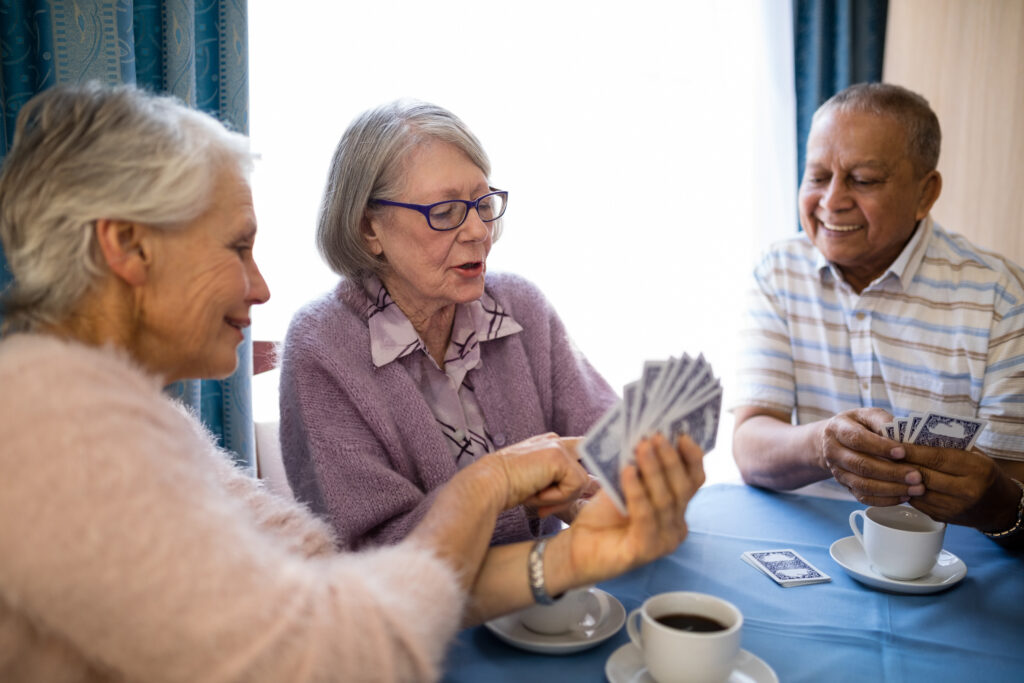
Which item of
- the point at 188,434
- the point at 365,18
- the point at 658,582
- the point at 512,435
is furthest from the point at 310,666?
the point at 365,18

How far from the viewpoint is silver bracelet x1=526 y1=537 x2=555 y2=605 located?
Answer: 1273 mm

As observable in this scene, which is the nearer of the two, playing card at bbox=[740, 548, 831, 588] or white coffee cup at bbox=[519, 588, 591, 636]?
white coffee cup at bbox=[519, 588, 591, 636]

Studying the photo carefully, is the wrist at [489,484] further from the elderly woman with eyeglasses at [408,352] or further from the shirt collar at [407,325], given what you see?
the shirt collar at [407,325]

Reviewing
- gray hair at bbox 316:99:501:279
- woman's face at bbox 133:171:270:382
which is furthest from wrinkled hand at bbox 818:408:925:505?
woman's face at bbox 133:171:270:382

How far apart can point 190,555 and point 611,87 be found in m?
3.15

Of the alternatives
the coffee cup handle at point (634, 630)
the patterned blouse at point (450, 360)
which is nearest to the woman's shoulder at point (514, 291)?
the patterned blouse at point (450, 360)

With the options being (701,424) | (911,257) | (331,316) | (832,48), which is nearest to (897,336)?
(911,257)

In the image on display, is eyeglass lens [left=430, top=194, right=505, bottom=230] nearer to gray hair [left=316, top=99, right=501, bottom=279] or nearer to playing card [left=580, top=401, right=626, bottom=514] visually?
gray hair [left=316, top=99, right=501, bottom=279]

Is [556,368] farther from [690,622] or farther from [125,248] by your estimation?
[125,248]

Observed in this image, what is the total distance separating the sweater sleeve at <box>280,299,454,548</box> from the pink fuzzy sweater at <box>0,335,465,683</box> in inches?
23.4

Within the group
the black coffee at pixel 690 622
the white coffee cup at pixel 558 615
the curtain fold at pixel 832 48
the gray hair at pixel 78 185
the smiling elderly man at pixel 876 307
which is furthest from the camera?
the curtain fold at pixel 832 48

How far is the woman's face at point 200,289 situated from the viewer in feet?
3.68

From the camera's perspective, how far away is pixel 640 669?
117 cm

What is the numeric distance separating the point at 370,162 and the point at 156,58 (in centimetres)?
92
